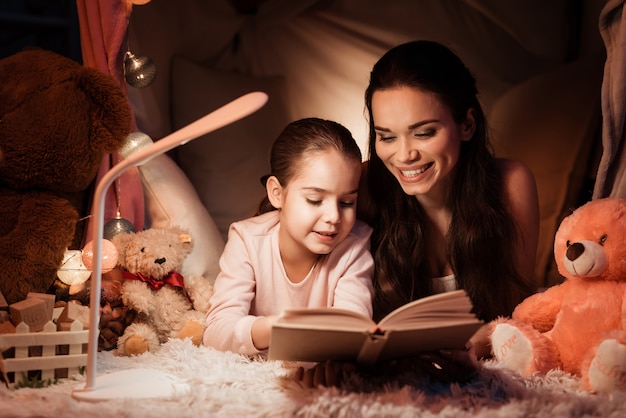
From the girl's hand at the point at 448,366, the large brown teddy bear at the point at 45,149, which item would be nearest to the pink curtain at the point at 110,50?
the large brown teddy bear at the point at 45,149

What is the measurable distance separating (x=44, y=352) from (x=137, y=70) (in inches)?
32.9

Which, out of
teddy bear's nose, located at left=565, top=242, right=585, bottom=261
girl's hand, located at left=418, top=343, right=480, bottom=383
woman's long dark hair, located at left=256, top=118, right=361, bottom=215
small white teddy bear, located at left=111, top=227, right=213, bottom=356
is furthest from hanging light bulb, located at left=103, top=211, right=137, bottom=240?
teddy bear's nose, located at left=565, top=242, right=585, bottom=261

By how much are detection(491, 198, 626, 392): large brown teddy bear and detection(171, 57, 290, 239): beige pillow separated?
1067 mm

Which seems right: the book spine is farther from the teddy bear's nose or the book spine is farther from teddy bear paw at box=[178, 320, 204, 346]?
teddy bear paw at box=[178, 320, 204, 346]

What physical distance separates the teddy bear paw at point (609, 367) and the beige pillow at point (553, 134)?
814 millimetres

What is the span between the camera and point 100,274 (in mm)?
1228

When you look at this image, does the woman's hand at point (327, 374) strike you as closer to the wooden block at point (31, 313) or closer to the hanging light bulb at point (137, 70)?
the wooden block at point (31, 313)

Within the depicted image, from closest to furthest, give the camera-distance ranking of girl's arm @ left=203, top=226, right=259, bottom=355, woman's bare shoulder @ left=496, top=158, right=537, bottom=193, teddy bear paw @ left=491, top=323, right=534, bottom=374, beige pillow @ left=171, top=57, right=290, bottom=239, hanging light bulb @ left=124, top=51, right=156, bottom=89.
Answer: teddy bear paw @ left=491, top=323, right=534, bottom=374 → girl's arm @ left=203, top=226, right=259, bottom=355 → woman's bare shoulder @ left=496, top=158, right=537, bottom=193 → hanging light bulb @ left=124, top=51, right=156, bottom=89 → beige pillow @ left=171, top=57, right=290, bottom=239

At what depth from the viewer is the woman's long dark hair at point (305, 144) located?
162 centimetres

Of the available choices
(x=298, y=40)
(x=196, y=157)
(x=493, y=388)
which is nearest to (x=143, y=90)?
(x=196, y=157)

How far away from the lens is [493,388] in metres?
1.25

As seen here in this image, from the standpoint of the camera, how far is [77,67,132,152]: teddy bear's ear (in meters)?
1.69

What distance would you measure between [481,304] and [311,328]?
78 cm

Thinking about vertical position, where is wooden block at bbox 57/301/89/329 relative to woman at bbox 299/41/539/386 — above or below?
below
